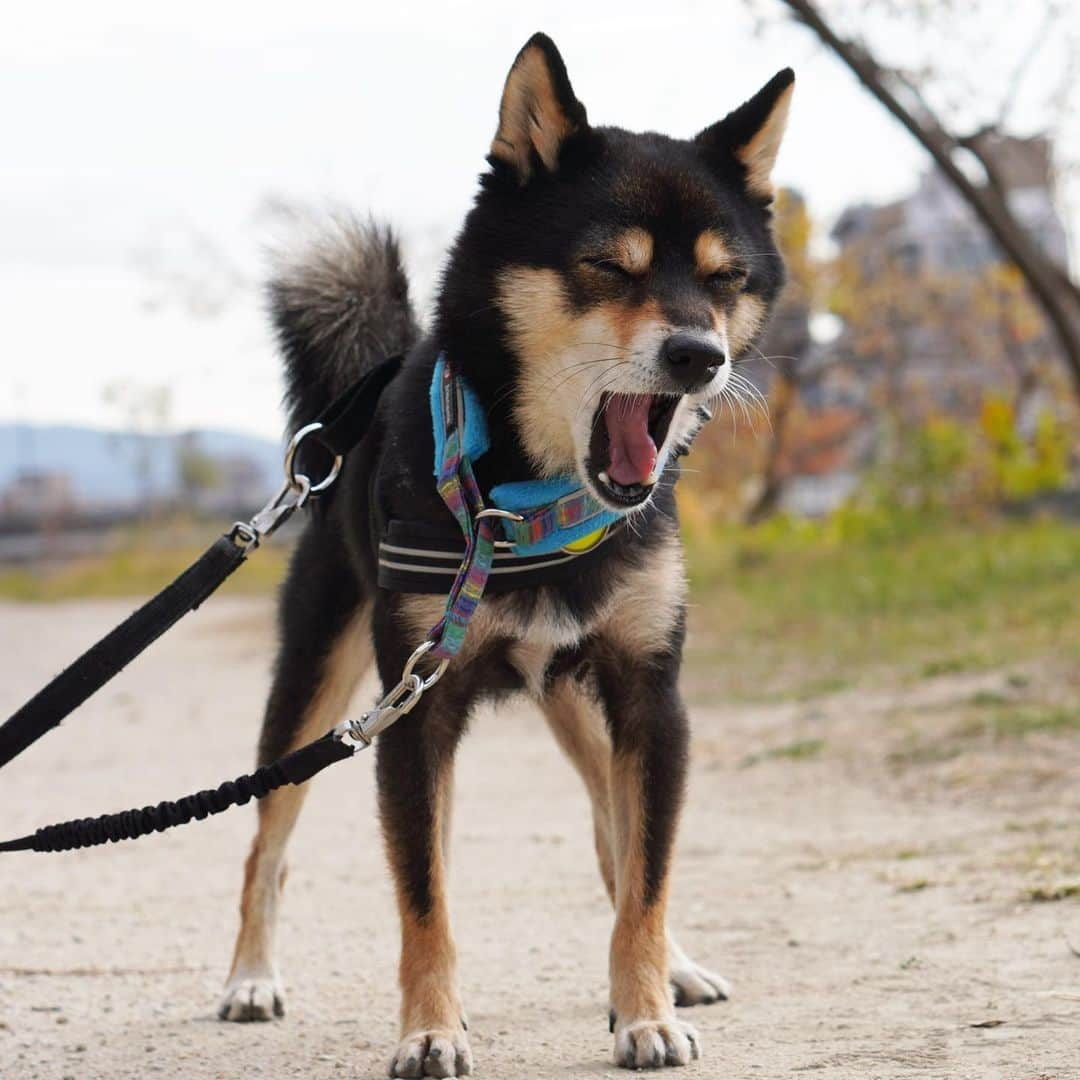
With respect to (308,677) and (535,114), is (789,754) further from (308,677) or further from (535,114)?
(535,114)

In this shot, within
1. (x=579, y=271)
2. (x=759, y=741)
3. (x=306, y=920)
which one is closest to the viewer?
(x=579, y=271)

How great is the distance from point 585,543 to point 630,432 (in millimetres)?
262

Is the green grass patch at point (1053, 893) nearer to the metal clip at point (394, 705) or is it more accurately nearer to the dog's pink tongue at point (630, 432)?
the dog's pink tongue at point (630, 432)

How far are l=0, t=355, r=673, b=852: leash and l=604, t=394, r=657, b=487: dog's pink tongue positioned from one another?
12cm

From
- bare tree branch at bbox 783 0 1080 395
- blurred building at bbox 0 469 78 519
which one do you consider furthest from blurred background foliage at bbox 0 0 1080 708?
blurred building at bbox 0 469 78 519

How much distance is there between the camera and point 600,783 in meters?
4.00

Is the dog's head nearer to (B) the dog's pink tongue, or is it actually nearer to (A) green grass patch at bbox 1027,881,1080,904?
(B) the dog's pink tongue

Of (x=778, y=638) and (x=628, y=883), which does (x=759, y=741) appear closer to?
(x=778, y=638)

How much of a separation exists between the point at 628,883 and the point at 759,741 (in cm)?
469

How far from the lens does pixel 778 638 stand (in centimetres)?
1156

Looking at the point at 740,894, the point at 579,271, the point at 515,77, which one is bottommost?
the point at 740,894

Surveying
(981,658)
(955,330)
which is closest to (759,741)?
(981,658)

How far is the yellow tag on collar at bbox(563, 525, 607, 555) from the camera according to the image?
3281mm

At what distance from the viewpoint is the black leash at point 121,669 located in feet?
9.46
